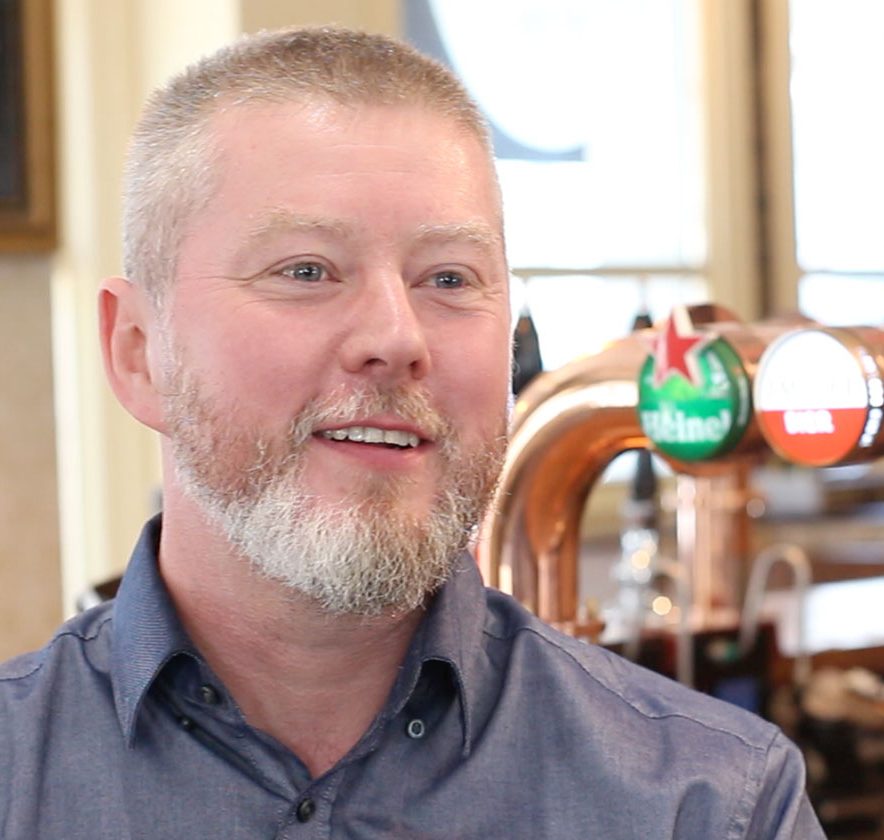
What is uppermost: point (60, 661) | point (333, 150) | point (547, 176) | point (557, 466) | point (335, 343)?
point (547, 176)

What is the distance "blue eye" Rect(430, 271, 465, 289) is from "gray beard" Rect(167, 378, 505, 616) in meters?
0.09

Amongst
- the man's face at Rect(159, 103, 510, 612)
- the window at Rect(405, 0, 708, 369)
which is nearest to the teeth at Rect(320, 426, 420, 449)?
the man's face at Rect(159, 103, 510, 612)

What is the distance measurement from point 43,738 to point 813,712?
92cm

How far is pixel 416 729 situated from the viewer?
101 cm

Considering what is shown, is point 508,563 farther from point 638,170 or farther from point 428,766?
point 638,170

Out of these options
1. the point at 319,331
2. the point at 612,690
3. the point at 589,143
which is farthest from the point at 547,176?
the point at 319,331

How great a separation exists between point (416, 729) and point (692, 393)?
0.98 ft

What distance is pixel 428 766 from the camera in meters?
1.00

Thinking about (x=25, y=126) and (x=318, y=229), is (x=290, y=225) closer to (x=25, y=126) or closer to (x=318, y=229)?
(x=318, y=229)

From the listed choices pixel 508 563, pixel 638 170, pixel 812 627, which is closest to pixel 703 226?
pixel 638 170

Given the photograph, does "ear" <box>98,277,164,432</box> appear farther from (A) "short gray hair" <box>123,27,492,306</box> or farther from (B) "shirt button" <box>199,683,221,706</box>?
(B) "shirt button" <box>199,683,221,706</box>

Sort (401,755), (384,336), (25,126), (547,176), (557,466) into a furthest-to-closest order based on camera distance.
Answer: (547,176) < (25,126) < (557,466) < (401,755) < (384,336)

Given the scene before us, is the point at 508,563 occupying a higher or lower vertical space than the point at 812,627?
higher

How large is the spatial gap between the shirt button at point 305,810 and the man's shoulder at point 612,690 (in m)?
0.19
